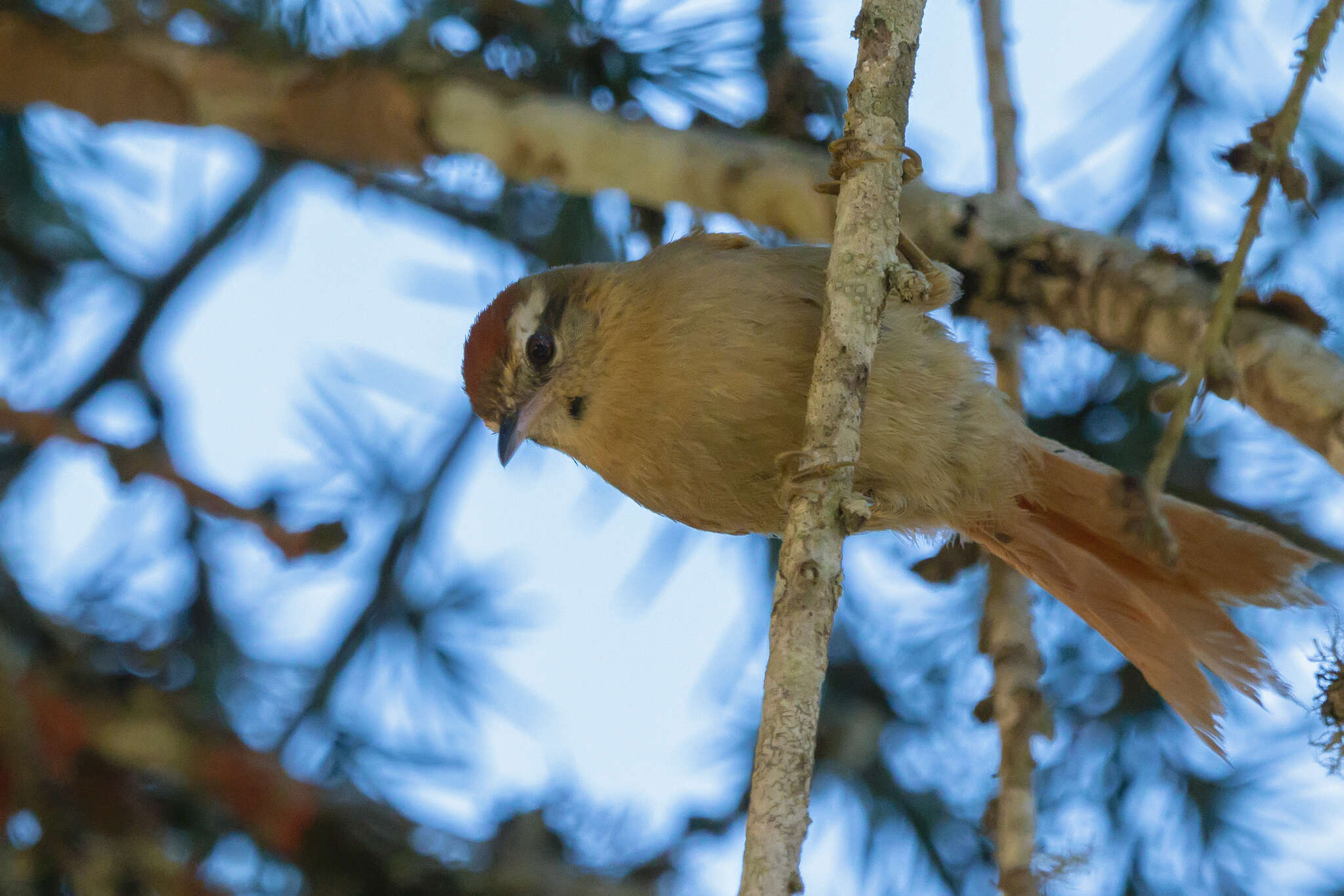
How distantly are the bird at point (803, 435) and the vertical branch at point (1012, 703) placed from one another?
197mm

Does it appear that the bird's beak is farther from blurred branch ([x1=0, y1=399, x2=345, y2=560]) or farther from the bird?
blurred branch ([x1=0, y1=399, x2=345, y2=560])

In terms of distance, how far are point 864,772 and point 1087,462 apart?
3.15 ft

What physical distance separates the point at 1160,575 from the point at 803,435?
1.07 m

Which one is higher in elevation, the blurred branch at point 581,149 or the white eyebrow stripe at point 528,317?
the blurred branch at point 581,149

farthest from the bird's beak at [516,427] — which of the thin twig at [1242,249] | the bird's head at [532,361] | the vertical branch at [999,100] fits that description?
the thin twig at [1242,249]

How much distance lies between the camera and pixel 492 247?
12.1 feet

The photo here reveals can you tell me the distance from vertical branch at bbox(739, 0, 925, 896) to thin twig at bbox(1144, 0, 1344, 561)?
447mm

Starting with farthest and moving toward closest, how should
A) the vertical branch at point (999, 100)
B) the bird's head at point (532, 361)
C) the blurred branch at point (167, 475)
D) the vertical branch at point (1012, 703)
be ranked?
the bird's head at point (532, 361) → the vertical branch at point (999, 100) → the blurred branch at point (167, 475) → the vertical branch at point (1012, 703)

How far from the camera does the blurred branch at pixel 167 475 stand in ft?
8.51

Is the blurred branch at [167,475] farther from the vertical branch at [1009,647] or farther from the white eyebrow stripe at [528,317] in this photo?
the vertical branch at [1009,647]

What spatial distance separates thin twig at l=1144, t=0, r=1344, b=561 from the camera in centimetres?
186

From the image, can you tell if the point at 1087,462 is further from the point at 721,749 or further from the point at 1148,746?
the point at 721,749

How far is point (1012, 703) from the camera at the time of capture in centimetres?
246

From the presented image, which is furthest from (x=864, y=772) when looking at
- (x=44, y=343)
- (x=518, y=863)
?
(x=44, y=343)
